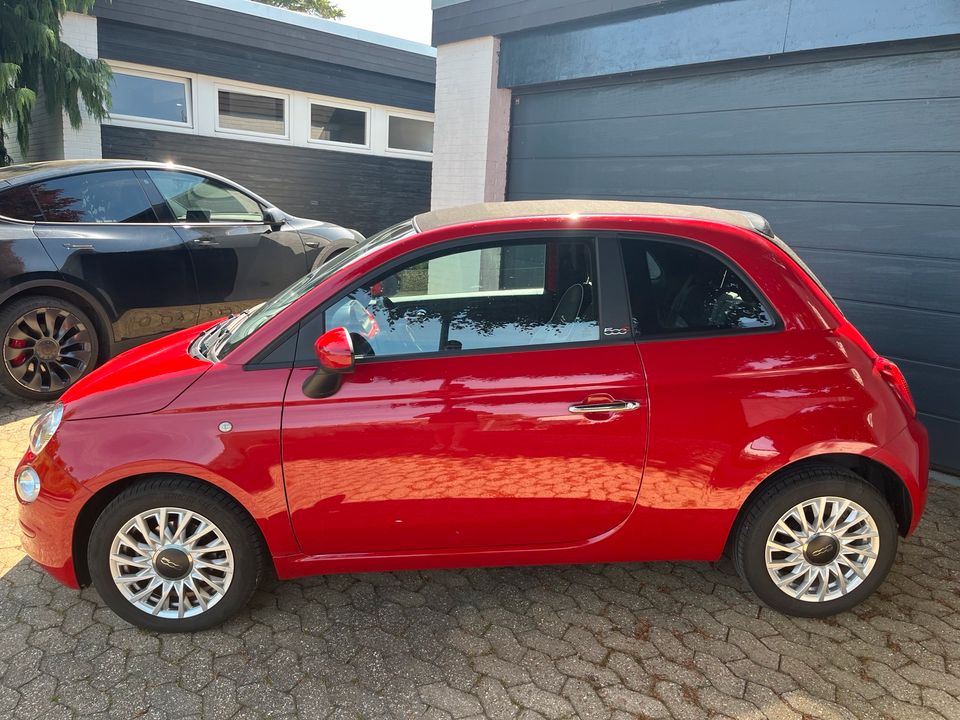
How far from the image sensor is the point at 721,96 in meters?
5.58

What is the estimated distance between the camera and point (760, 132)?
5371mm

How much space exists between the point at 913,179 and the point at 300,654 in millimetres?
4434

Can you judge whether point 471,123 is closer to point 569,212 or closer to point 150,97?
point 569,212

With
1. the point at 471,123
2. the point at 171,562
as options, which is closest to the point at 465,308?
the point at 171,562

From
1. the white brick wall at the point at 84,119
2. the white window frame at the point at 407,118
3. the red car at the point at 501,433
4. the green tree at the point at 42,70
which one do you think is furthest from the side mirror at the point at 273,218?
→ the white window frame at the point at 407,118

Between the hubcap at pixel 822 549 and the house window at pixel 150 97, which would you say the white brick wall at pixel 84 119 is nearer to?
the house window at pixel 150 97

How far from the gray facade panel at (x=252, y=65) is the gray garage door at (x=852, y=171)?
327 inches

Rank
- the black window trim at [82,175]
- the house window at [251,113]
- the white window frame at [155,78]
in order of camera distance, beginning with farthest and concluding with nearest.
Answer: the house window at [251,113], the white window frame at [155,78], the black window trim at [82,175]

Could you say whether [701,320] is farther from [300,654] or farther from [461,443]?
[300,654]

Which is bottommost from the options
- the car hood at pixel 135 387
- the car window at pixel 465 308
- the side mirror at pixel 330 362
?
the car hood at pixel 135 387

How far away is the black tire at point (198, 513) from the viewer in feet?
8.87

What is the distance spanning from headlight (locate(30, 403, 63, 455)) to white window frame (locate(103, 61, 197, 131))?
9.22 metres

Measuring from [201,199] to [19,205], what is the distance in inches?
54.7

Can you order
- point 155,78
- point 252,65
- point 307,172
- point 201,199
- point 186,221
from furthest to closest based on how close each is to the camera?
point 307,172, point 252,65, point 155,78, point 201,199, point 186,221
